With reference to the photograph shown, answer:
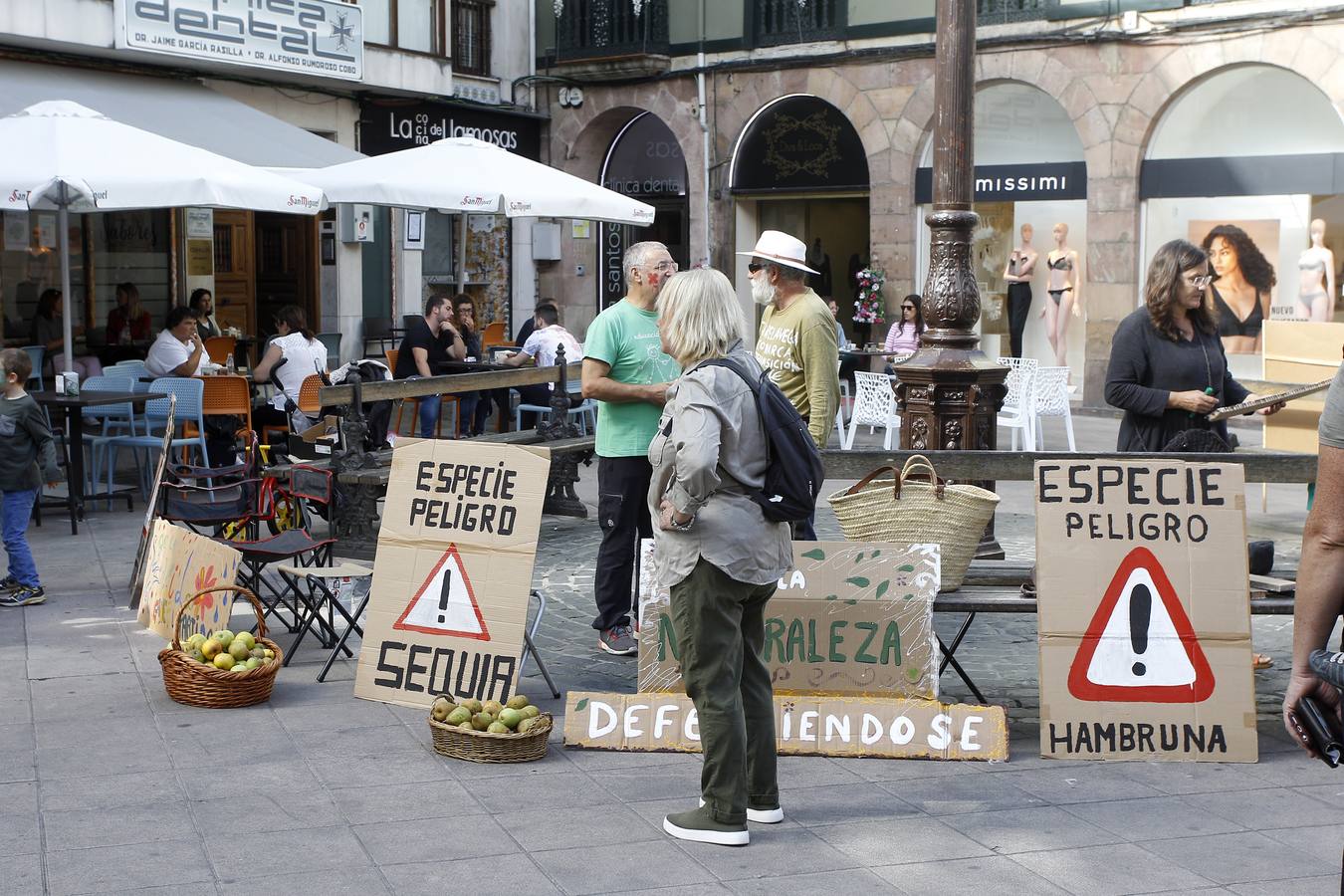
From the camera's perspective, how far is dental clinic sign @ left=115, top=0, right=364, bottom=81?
16500 mm

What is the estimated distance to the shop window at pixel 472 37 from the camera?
2261 cm

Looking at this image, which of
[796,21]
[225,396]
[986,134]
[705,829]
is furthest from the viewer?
[796,21]

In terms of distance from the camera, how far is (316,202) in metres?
12.6

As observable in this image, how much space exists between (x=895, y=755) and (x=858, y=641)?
0.44 m

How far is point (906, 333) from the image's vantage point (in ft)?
55.4

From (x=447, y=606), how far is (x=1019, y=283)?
49.8 ft

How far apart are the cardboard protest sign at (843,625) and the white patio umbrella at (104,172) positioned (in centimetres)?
686

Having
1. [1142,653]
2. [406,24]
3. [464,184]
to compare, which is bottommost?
[1142,653]

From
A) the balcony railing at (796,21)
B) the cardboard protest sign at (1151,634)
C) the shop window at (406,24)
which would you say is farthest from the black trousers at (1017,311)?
the cardboard protest sign at (1151,634)

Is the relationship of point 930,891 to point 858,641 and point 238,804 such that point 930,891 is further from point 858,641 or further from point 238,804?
point 238,804

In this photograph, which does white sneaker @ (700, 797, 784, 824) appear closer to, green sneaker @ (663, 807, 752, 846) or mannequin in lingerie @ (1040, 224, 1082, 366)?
green sneaker @ (663, 807, 752, 846)

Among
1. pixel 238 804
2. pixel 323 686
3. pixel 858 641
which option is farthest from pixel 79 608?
pixel 858 641

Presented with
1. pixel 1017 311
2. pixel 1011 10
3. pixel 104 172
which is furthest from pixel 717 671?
pixel 1011 10

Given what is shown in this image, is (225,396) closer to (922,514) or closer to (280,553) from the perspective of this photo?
(280,553)
